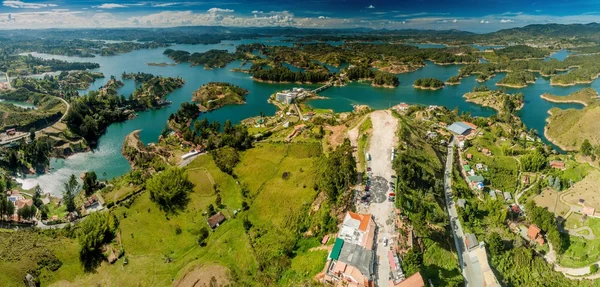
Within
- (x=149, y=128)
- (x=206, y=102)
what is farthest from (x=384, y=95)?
(x=149, y=128)

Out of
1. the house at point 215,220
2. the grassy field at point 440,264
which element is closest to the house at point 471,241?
the grassy field at point 440,264

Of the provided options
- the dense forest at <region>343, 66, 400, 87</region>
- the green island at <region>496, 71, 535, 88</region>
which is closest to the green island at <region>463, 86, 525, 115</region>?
the green island at <region>496, 71, 535, 88</region>

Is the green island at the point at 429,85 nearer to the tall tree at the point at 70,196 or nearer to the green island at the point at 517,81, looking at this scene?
the green island at the point at 517,81

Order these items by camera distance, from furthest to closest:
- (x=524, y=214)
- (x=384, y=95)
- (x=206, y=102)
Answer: (x=384, y=95) < (x=206, y=102) < (x=524, y=214)

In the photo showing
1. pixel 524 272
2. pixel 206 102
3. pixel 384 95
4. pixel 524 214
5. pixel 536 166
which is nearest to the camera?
pixel 524 272

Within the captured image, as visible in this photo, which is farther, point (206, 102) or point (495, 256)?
point (206, 102)

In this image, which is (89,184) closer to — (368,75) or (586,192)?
(586,192)

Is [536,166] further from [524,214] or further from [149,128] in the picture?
[149,128]
